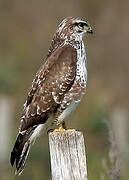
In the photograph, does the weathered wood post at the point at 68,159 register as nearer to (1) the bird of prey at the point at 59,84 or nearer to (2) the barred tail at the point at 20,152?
(2) the barred tail at the point at 20,152

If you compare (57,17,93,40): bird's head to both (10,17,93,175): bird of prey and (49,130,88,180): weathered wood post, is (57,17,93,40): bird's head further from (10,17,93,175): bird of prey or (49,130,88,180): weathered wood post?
(49,130,88,180): weathered wood post

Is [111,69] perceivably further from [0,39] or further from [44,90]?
[44,90]

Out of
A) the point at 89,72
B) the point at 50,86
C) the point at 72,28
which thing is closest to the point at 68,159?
the point at 50,86

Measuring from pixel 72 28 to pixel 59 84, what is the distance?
53 cm

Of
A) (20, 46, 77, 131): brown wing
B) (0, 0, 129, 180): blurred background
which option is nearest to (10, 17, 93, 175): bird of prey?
(20, 46, 77, 131): brown wing

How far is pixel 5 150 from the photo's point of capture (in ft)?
34.8

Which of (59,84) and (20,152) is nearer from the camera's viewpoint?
(20,152)

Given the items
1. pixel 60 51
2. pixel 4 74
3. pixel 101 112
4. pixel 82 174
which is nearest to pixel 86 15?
pixel 4 74

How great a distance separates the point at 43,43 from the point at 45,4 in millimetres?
3402

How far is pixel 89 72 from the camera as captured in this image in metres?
19.2

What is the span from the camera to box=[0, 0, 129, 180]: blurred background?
1014 centimetres

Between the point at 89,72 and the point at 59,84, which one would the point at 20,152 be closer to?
the point at 59,84

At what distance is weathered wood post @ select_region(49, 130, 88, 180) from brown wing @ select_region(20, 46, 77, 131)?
1.07m

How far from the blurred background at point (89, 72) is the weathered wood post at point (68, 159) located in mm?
575
